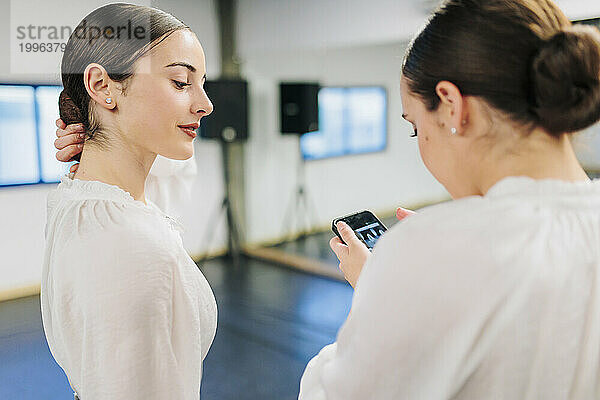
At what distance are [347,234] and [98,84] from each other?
56 centimetres

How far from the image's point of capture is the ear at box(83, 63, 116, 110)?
3.51 ft

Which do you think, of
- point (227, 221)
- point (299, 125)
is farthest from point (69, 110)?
point (227, 221)

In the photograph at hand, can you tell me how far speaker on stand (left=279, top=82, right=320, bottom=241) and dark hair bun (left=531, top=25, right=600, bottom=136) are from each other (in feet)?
14.2

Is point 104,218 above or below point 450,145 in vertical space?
below

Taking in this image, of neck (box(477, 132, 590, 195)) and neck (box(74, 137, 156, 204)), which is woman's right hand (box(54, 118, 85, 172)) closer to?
neck (box(74, 137, 156, 204))

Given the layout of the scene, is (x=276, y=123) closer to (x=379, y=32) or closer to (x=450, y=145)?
(x=379, y=32)

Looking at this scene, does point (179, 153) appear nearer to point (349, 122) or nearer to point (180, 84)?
point (180, 84)

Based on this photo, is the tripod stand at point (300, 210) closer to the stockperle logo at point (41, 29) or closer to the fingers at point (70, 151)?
the stockperle logo at point (41, 29)

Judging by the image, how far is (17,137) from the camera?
4590 millimetres

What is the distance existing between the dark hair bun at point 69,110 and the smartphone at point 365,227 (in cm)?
57

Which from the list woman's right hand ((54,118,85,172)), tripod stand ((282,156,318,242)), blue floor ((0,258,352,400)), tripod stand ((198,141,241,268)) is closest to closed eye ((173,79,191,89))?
woman's right hand ((54,118,85,172))

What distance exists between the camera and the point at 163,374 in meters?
0.96

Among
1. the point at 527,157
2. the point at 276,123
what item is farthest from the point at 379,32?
the point at 527,157

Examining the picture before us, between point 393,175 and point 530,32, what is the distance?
13.1 feet
